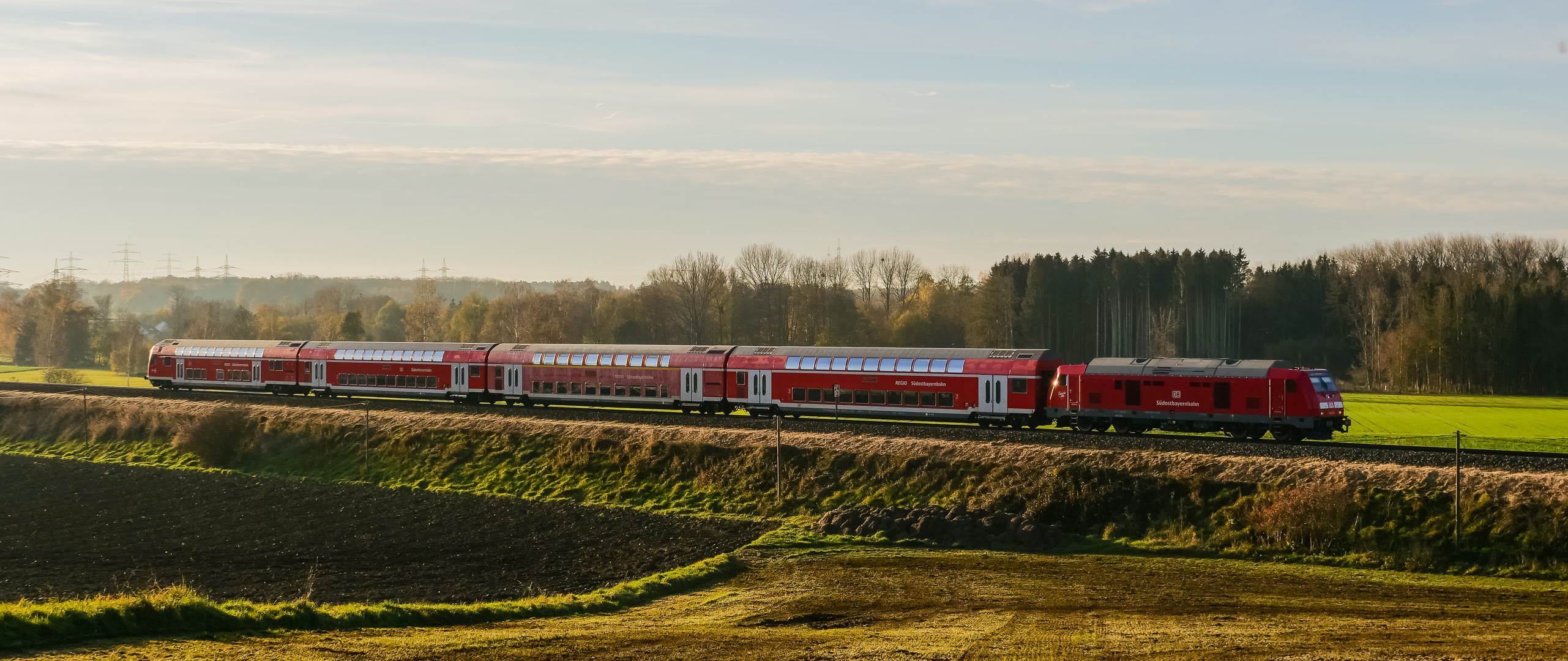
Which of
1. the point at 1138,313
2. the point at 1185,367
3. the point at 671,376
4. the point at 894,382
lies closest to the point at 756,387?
the point at 671,376

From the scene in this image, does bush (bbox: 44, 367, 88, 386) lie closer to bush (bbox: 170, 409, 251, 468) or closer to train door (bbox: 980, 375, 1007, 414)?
bush (bbox: 170, 409, 251, 468)

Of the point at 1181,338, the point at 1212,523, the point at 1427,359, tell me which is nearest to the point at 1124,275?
the point at 1181,338

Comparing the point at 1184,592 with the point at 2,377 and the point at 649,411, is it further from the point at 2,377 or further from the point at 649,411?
the point at 2,377

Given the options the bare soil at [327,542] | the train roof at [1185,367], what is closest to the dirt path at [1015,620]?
the bare soil at [327,542]

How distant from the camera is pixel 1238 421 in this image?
157 ft

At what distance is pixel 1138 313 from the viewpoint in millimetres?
132000

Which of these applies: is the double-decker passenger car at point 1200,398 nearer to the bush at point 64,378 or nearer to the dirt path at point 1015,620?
the dirt path at point 1015,620

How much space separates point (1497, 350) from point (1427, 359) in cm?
519

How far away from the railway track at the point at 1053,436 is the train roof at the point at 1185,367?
2.53 m

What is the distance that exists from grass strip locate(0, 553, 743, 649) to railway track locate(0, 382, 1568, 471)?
21.7 meters

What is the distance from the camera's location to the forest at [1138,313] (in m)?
104

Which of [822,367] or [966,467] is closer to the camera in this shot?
[966,467]

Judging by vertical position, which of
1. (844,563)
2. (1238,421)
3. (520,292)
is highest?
(520,292)

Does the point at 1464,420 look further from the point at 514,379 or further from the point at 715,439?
the point at 514,379
